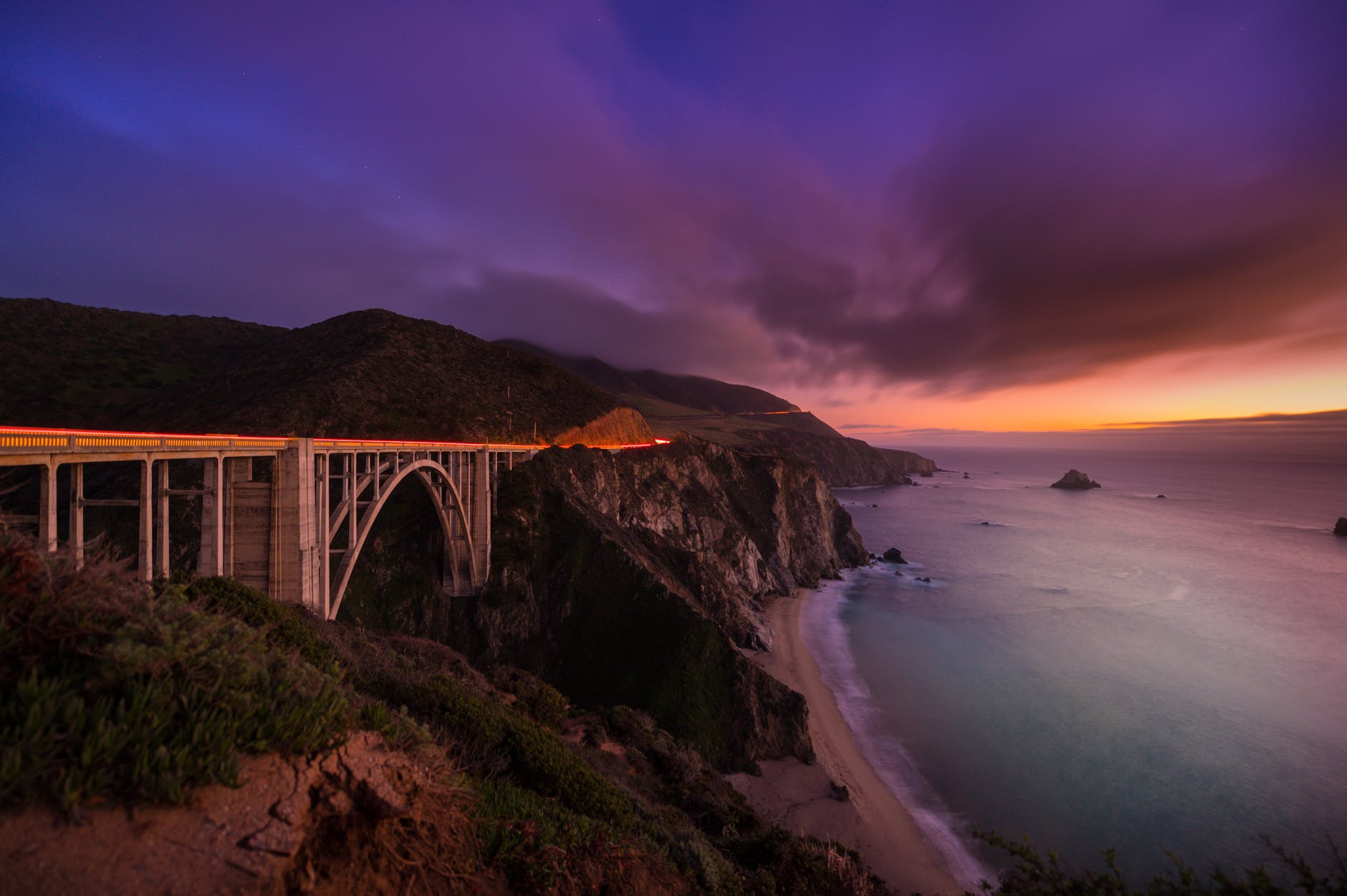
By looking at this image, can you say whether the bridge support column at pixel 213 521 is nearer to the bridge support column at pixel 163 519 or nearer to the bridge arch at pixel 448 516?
the bridge support column at pixel 163 519

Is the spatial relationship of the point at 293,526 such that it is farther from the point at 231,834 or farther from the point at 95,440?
the point at 231,834

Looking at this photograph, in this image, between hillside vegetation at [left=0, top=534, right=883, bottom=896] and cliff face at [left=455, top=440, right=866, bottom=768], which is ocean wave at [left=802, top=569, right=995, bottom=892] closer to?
cliff face at [left=455, top=440, right=866, bottom=768]

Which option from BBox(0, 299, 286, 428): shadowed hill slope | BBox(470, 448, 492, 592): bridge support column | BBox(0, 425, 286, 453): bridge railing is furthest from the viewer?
BBox(0, 299, 286, 428): shadowed hill slope

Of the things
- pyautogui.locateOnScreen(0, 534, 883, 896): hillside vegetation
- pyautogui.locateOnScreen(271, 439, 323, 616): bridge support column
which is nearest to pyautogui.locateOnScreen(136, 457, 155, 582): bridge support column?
pyautogui.locateOnScreen(271, 439, 323, 616): bridge support column

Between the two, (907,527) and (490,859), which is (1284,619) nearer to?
(907,527)

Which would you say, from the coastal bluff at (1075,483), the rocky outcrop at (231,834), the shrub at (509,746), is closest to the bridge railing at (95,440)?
the shrub at (509,746)

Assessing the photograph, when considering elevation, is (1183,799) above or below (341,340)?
below

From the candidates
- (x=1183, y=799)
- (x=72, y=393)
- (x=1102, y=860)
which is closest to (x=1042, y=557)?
(x=1183, y=799)
